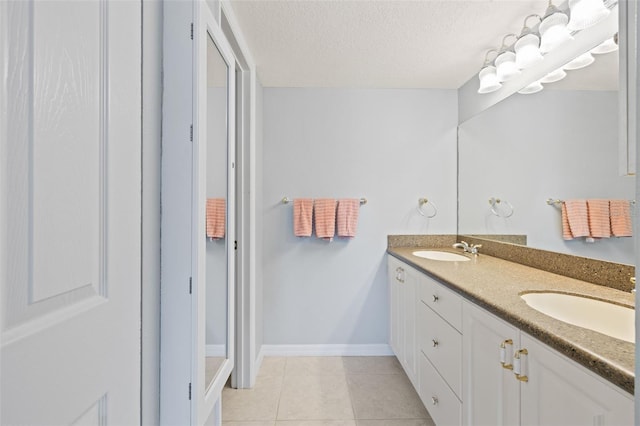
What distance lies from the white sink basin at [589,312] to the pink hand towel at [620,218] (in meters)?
0.36

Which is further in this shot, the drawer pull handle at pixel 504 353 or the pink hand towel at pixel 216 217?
the pink hand towel at pixel 216 217

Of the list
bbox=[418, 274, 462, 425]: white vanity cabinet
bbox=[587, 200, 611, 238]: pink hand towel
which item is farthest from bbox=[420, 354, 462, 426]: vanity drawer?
bbox=[587, 200, 611, 238]: pink hand towel

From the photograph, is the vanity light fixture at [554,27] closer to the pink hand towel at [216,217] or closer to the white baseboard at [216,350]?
the pink hand towel at [216,217]

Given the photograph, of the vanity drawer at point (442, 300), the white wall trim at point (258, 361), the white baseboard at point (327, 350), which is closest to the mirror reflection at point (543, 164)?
the vanity drawer at point (442, 300)

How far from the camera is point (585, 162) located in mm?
1645

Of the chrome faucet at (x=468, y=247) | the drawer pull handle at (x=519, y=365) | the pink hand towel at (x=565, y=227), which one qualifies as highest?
the pink hand towel at (x=565, y=227)

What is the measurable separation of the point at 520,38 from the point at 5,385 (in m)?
2.48

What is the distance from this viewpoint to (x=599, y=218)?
157cm

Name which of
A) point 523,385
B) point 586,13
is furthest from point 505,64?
point 523,385

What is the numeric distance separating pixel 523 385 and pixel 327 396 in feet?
4.98

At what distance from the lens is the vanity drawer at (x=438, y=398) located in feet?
5.07

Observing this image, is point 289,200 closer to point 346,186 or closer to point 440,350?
point 346,186

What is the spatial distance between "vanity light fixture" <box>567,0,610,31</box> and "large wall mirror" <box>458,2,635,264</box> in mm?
164

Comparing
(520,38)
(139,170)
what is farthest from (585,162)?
(139,170)
